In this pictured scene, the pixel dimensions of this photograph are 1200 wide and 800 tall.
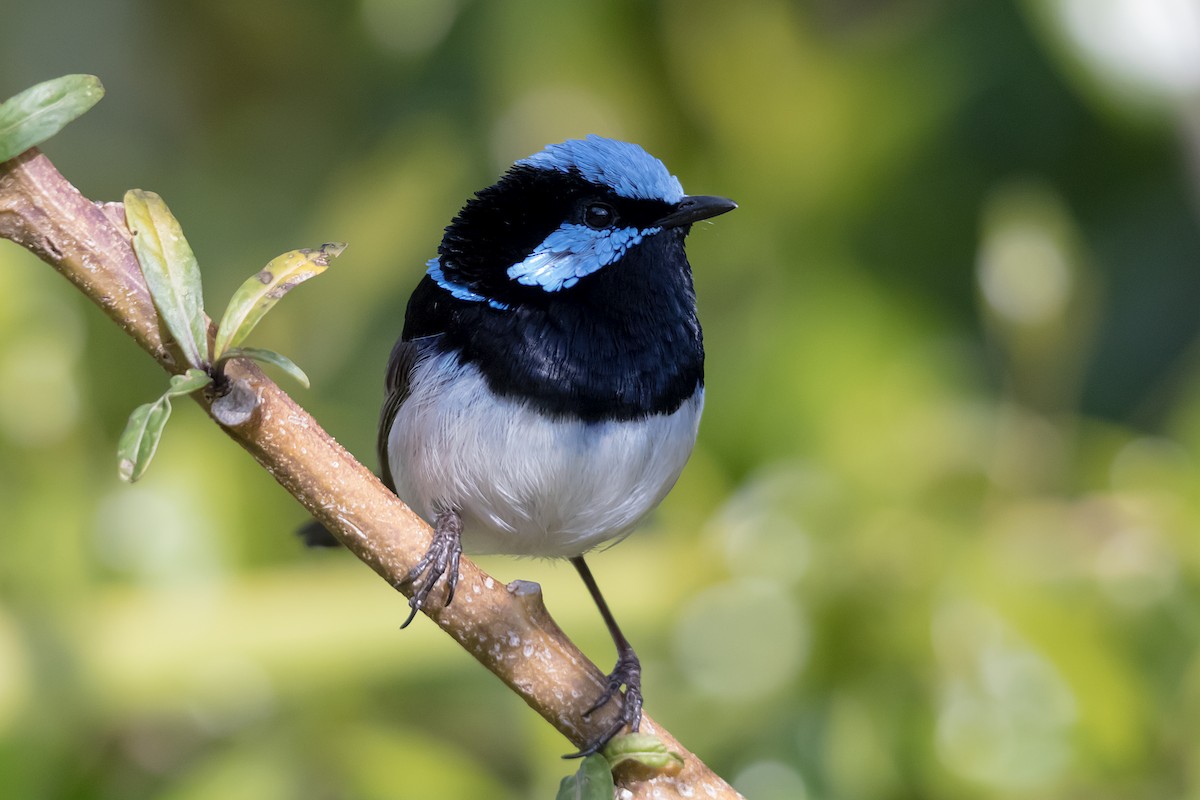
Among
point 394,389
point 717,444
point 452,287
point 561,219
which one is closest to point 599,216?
point 561,219

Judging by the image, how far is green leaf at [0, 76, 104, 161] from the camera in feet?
2.93

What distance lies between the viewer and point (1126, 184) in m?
3.27

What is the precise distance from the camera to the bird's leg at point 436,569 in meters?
1.04

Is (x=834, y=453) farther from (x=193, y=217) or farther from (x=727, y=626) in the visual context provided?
(x=193, y=217)

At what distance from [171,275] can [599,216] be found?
62 cm

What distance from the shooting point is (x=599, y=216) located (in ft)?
4.78

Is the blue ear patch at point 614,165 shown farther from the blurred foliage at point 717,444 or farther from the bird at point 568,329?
the blurred foliage at point 717,444

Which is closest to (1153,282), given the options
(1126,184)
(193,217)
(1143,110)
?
(1126,184)

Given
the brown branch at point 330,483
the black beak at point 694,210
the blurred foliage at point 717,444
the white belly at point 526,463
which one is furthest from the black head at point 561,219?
the blurred foliage at point 717,444

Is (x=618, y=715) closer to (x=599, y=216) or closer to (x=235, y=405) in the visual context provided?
(x=235, y=405)

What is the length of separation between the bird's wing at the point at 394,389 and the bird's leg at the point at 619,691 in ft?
1.10

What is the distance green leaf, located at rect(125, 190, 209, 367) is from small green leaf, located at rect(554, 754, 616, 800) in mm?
412

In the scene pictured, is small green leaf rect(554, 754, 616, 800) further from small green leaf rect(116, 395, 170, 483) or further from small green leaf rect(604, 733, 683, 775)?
small green leaf rect(116, 395, 170, 483)

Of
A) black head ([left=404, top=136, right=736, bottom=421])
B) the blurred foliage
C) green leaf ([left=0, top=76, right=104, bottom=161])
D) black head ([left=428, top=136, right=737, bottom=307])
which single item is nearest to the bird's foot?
black head ([left=404, top=136, right=736, bottom=421])
